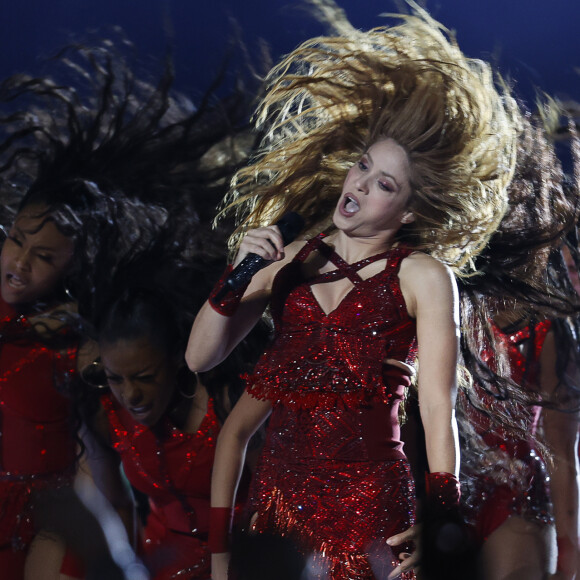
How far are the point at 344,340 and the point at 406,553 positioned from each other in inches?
18.5

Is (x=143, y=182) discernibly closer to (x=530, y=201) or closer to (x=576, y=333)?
(x=530, y=201)

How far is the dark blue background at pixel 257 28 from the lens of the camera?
2.47 m

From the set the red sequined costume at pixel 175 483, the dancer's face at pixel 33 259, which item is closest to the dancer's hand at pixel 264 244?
the red sequined costume at pixel 175 483

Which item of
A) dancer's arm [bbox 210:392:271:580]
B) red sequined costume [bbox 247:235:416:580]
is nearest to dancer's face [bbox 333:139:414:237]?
red sequined costume [bbox 247:235:416:580]

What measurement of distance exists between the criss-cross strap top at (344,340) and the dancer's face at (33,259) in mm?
994

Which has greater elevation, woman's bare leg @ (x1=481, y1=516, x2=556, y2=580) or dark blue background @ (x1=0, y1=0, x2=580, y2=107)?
dark blue background @ (x1=0, y1=0, x2=580, y2=107)

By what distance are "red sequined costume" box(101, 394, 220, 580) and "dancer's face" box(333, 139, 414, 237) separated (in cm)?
87

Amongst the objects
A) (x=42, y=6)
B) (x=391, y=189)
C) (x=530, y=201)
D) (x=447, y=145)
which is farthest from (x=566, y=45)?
(x=42, y=6)

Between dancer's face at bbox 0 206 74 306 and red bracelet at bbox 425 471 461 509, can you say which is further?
dancer's face at bbox 0 206 74 306

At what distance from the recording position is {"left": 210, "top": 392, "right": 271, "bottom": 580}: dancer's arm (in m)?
2.24

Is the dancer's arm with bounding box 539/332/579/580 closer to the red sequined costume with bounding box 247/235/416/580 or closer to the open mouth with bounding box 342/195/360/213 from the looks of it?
the red sequined costume with bounding box 247/235/416/580

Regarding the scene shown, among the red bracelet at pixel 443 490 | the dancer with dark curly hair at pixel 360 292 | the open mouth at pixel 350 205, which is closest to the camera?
the red bracelet at pixel 443 490

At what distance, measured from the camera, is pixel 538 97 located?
8.03 ft

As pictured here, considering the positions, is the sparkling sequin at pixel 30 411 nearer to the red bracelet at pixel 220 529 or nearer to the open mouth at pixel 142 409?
the open mouth at pixel 142 409
